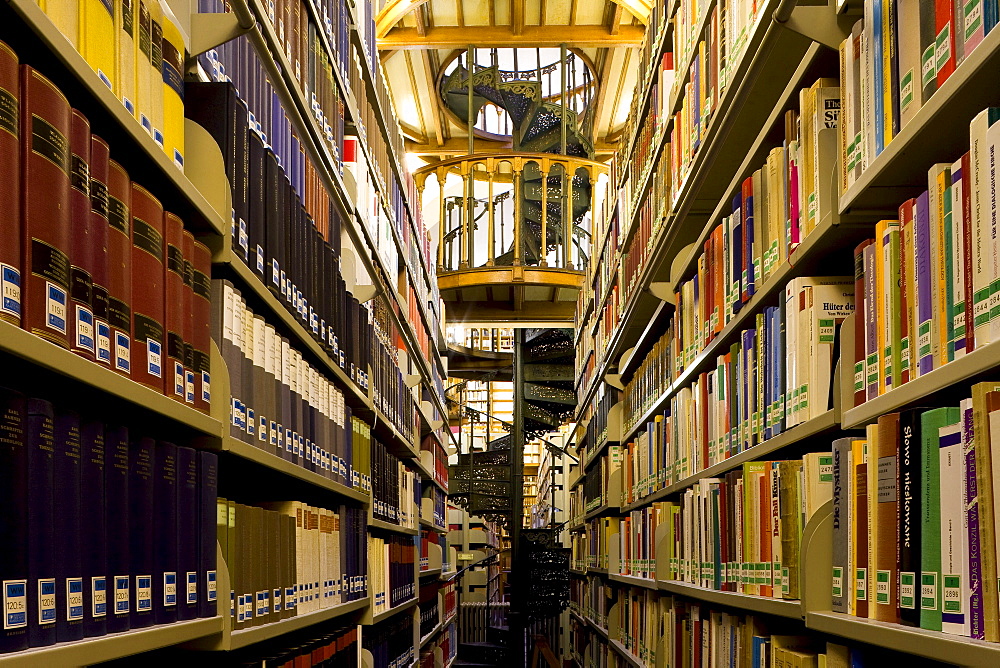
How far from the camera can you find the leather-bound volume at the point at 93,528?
1.14 meters

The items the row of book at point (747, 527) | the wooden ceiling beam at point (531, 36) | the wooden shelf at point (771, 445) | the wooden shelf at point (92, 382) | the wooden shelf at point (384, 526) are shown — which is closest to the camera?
the wooden shelf at point (92, 382)

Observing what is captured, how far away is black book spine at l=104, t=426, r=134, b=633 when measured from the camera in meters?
1.21

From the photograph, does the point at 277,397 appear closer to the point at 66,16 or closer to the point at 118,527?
the point at 118,527

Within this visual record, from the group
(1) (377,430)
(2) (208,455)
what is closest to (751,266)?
(2) (208,455)

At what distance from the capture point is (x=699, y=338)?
110 inches

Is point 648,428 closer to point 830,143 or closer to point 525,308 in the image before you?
point 830,143

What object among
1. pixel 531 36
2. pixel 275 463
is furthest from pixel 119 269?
pixel 531 36

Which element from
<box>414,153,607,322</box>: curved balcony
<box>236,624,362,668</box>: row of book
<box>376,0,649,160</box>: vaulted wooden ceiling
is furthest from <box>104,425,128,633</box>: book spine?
<box>414,153,607,322</box>: curved balcony

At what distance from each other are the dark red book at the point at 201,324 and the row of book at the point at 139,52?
0.48 ft

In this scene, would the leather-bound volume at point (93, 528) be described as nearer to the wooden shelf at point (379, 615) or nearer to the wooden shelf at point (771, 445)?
the wooden shelf at point (771, 445)

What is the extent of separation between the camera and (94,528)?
116cm

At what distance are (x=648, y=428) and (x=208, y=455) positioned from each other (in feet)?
8.46

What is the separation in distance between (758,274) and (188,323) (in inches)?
45.0

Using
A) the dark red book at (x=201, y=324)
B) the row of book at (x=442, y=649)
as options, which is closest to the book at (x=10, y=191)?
the dark red book at (x=201, y=324)
